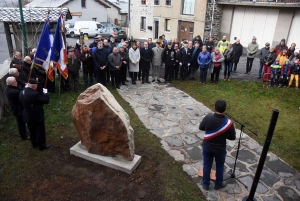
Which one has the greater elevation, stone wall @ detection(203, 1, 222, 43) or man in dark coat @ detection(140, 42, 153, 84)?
stone wall @ detection(203, 1, 222, 43)

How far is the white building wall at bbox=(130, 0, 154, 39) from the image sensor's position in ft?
88.0

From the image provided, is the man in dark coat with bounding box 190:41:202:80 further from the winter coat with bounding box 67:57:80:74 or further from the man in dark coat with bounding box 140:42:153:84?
the winter coat with bounding box 67:57:80:74

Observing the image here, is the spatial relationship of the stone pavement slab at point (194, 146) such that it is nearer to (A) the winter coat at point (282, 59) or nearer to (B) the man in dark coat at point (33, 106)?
(B) the man in dark coat at point (33, 106)

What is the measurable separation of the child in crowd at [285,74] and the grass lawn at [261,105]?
49cm

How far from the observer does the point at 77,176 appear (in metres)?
5.12

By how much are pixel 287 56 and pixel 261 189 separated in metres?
7.91

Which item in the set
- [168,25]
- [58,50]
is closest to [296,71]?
[58,50]

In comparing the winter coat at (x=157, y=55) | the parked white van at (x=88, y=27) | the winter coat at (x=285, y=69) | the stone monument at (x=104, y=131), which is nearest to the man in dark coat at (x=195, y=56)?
the winter coat at (x=157, y=55)

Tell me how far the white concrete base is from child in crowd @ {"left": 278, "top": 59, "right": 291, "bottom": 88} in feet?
26.8

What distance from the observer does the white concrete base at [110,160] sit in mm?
5246

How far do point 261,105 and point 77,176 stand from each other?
7042 mm

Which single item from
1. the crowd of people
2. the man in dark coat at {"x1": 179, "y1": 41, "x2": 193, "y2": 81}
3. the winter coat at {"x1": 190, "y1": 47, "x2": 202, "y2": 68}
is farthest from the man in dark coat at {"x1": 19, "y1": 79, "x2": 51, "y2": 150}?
the winter coat at {"x1": 190, "y1": 47, "x2": 202, "y2": 68}

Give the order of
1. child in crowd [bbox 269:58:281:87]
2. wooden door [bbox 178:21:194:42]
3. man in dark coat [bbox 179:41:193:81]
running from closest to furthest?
1. child in crowd [bbox 269:58:281:87]
2. man in dark coat [bbox 179:41:193:81]
3. wooden door [bbox 178:21:194:42]

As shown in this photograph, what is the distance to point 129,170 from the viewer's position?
17.0 ft
